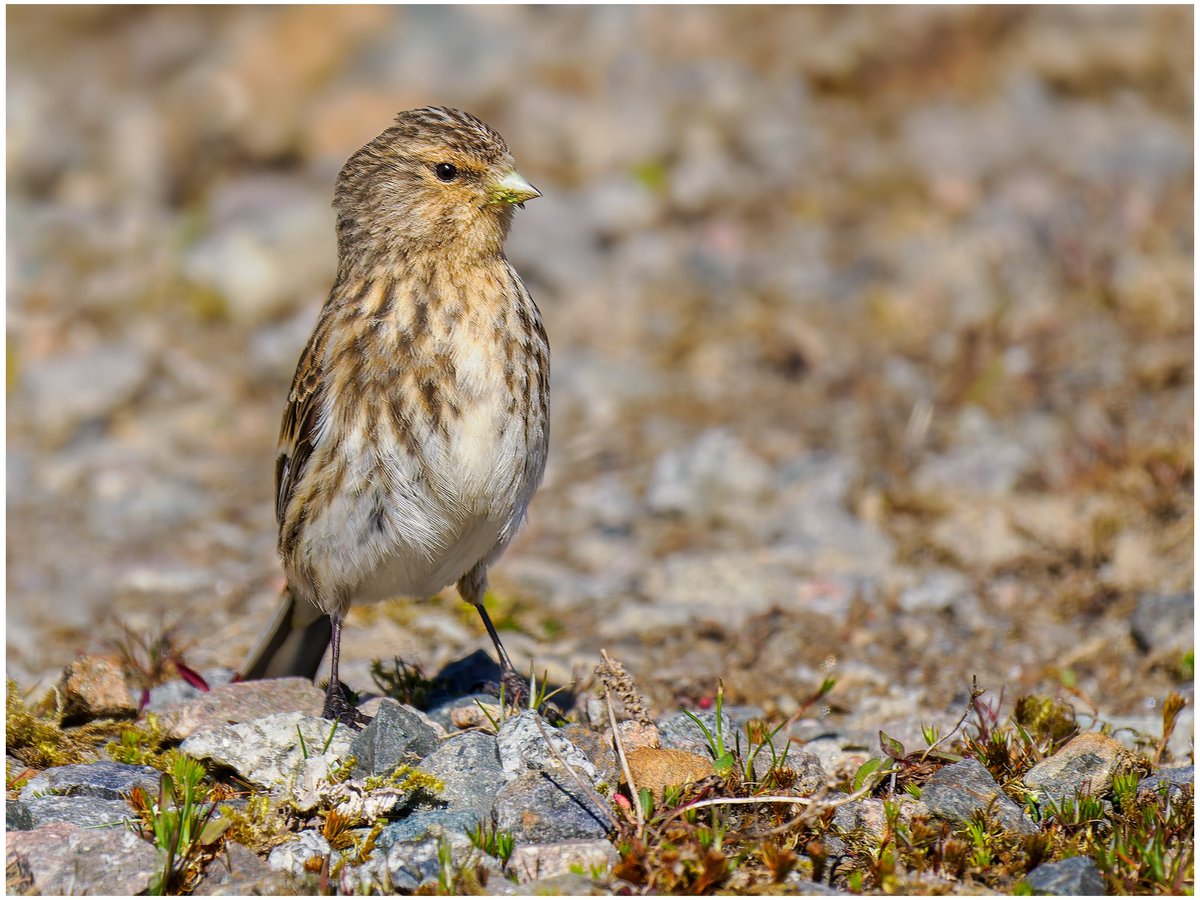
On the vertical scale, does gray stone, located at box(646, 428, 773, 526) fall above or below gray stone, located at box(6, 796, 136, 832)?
above

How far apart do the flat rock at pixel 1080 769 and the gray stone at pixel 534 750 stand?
1.26 m

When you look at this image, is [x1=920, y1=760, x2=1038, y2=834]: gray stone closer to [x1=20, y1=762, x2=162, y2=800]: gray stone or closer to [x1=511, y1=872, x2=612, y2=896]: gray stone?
[x1=511, y1=872, x2=612, y2=896]: gray stone

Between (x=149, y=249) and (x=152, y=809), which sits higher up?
(x=149, y=249)

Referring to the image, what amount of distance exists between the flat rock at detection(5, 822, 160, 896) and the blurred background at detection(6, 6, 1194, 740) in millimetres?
1819

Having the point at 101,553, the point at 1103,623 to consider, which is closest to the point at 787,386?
the point at 1103,623

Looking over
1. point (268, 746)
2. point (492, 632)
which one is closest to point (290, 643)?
point (492, 632)

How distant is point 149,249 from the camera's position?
9.61 m

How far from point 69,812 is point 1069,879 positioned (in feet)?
8.47

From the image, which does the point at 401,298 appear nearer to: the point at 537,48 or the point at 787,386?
the point at 787,386

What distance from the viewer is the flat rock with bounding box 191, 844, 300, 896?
3.57 meters


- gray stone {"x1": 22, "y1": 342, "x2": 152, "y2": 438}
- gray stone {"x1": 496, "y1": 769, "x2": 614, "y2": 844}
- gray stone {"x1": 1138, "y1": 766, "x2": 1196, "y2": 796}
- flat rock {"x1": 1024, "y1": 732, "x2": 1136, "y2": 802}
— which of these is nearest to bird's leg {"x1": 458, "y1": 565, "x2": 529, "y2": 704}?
→ gray stone {"x1": 496, "y1": 769, "x2": 614, "y2": 844}

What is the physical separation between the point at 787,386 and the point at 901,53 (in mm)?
Answer: 4222

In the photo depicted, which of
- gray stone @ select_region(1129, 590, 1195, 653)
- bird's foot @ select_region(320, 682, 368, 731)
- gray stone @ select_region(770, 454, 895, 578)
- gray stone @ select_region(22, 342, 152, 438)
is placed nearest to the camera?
bird's foot @ select_region(320, 682, 368, 731)

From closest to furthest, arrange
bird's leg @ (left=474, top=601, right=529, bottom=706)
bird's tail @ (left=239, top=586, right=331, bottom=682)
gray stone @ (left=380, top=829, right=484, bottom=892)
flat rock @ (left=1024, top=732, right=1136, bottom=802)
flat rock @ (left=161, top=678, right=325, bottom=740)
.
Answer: gray stone @ (left=380, top=829, right=484, bottom=892) → flat rock @ (left=1024, top=732, right=1136, bottom=802) → flat rock @ (left=161, top=678, right=325, bottom=740) → bird's leg @ (left=474, top=601, right=529, bottom=706) → bird's tail @ (left=239, top=586, right=331, bottom=682)
